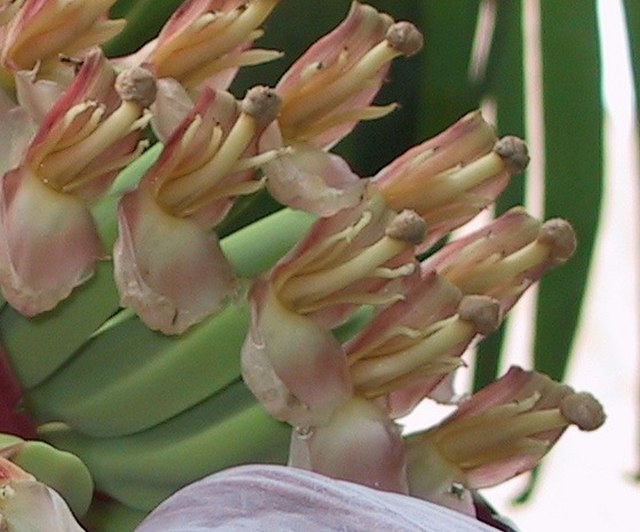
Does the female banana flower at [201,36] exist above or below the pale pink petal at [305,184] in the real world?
above

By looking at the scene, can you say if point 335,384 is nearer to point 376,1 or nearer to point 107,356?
point 107,356

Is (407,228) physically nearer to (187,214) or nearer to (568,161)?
(187,214)

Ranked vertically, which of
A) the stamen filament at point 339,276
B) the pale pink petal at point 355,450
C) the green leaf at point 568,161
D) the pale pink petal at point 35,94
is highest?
the pale pink petal at point 35,94

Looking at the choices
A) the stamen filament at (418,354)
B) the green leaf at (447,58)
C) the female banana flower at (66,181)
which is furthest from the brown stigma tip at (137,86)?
the green leaf at (447,58)

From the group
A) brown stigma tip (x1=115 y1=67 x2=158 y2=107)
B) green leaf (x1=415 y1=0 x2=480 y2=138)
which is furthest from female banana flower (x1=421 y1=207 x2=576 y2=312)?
green leaf (x1=415 y1=0 x2=480 y2=138)

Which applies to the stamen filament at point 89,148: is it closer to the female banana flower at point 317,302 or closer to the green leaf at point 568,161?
the female banana flower at point 317,302

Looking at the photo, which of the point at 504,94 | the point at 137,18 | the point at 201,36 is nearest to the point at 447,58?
the point at 504,94
